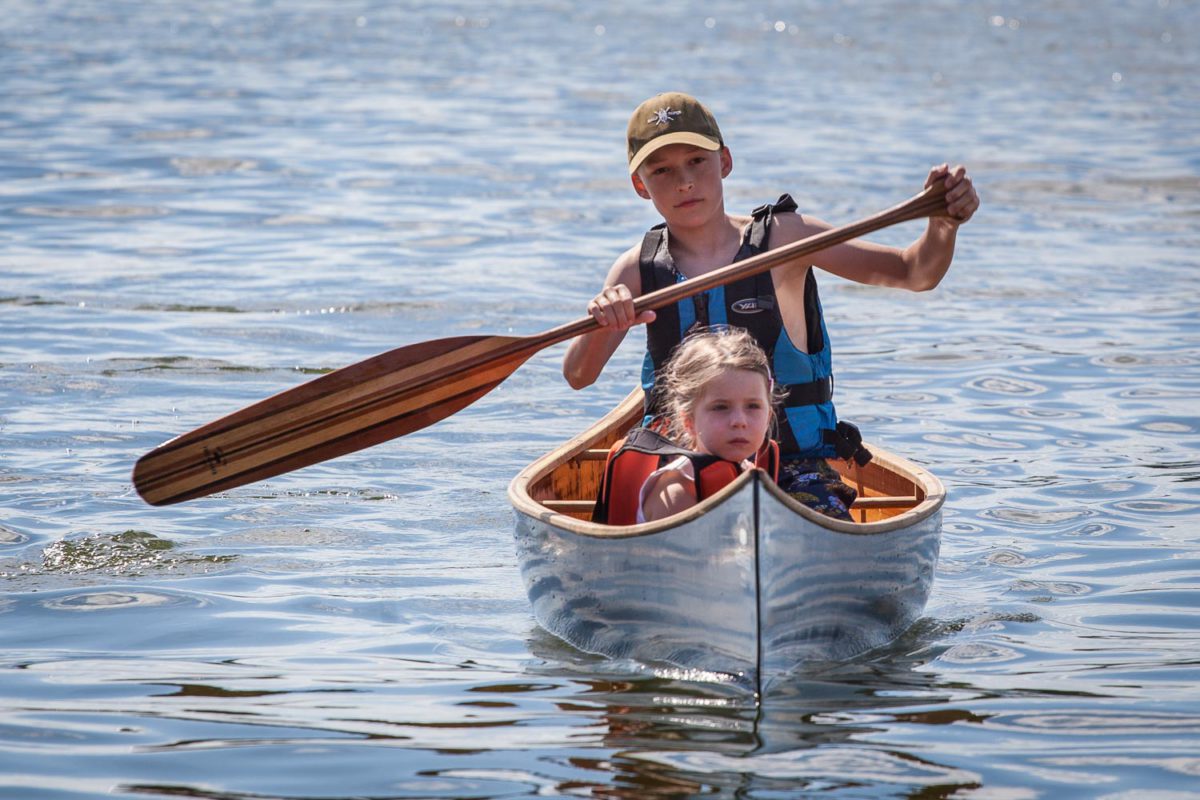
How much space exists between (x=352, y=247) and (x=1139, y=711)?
8.34m

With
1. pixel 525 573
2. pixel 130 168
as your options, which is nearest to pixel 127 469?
pixel 525 573

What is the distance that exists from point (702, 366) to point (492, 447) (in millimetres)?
2945

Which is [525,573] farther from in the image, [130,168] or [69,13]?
[69,13]

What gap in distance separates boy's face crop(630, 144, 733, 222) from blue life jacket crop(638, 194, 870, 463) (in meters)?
0.15

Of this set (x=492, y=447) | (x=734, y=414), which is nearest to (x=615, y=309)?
(x=734, y=414)

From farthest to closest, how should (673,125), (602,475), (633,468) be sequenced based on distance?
(602,475)
(673,125)
(633,468)

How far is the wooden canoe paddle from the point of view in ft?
16.8

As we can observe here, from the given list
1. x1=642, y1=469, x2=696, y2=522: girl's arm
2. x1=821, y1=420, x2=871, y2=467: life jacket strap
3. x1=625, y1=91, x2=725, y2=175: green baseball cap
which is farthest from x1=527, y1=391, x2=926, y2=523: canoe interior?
x1=625, y1=91, x2=725, y2=175: green baseball cap

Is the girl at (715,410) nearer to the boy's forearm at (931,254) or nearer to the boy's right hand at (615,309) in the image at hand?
the boy's right hand at (615,309)

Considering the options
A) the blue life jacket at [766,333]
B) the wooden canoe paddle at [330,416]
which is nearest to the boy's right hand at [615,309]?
the blue life jacket at [766,333]

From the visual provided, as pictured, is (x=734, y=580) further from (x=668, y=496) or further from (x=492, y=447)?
(x=492, y=447)

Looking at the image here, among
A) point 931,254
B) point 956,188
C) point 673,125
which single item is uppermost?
point 673,125

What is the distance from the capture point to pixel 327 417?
5199mm

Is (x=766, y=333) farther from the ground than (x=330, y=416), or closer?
farther from the ground
